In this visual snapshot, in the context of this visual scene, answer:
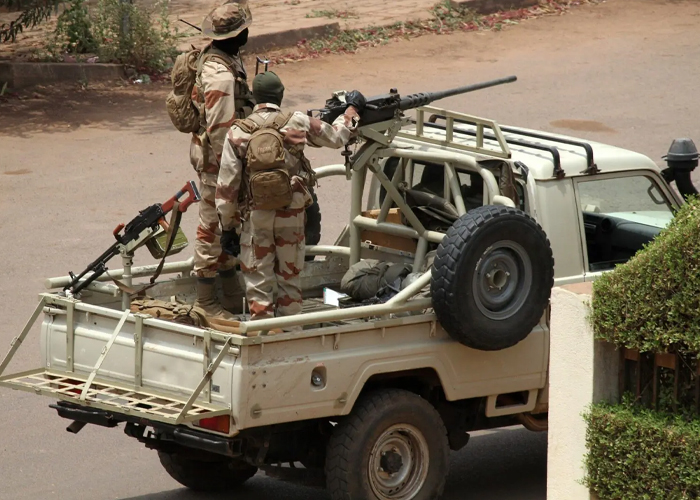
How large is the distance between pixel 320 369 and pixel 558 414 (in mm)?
1208

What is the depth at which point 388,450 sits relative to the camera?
21.8ft

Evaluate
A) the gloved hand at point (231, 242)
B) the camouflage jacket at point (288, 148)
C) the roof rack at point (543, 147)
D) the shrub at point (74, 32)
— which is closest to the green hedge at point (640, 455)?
the roof rack at point (543, 147)

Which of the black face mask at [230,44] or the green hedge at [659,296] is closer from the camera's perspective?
the green hedge at [659,296]

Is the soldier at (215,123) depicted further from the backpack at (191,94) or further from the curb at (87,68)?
the curb at (87,68)

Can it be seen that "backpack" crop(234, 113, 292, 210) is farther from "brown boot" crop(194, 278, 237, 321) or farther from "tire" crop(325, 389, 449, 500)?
"tire" crop(325, 389, 449, 500)

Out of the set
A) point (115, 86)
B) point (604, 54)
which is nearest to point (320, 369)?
point (115, 86)

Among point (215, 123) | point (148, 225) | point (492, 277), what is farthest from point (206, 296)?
point (492, 277)

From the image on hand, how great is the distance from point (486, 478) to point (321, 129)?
2483 mm

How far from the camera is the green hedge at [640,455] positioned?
18.2 feet

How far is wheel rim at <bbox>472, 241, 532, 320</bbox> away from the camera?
6645mm

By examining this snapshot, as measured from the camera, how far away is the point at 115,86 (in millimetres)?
17750

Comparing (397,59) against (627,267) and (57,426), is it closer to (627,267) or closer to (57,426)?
(57,426)

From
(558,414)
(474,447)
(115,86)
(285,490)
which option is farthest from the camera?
(115,86)

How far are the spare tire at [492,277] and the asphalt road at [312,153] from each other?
1294 millimetres
